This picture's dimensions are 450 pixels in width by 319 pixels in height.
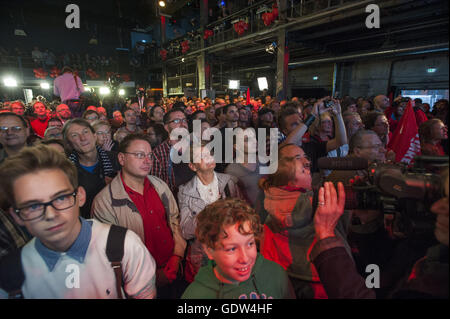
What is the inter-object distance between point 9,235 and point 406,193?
76.0 inches

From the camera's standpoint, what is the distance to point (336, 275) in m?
0.90

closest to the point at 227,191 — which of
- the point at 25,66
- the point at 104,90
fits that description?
the point at 104,90

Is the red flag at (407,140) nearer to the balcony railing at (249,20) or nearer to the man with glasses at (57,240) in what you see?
the man with glasses at (57,240)

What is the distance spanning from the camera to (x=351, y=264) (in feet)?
2.98

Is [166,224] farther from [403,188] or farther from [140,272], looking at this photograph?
[403,188]

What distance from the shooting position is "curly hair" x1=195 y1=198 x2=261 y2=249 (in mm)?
1260

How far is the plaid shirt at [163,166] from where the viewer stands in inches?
107

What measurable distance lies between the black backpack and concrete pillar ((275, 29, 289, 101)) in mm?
9642

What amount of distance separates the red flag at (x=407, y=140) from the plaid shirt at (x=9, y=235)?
3.91 metres

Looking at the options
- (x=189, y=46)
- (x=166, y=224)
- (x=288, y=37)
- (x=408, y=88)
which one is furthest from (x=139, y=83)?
(x=166, y=224)

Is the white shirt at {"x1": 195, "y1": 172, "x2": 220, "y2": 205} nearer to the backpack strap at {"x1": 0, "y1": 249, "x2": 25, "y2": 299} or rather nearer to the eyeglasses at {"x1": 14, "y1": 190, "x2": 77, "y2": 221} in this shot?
the eyeglasses at {"x1": 14, "y1": 190, "x2": 77, "y2": 221}

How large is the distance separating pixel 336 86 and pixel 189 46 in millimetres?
10788

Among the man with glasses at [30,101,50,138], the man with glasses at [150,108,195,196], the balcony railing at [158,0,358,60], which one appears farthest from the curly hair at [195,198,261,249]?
the balcony railing at [158,0,358,60]

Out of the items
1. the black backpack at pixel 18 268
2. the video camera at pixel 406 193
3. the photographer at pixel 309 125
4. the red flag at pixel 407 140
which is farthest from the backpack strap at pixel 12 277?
the red flag at pixel 407 140
